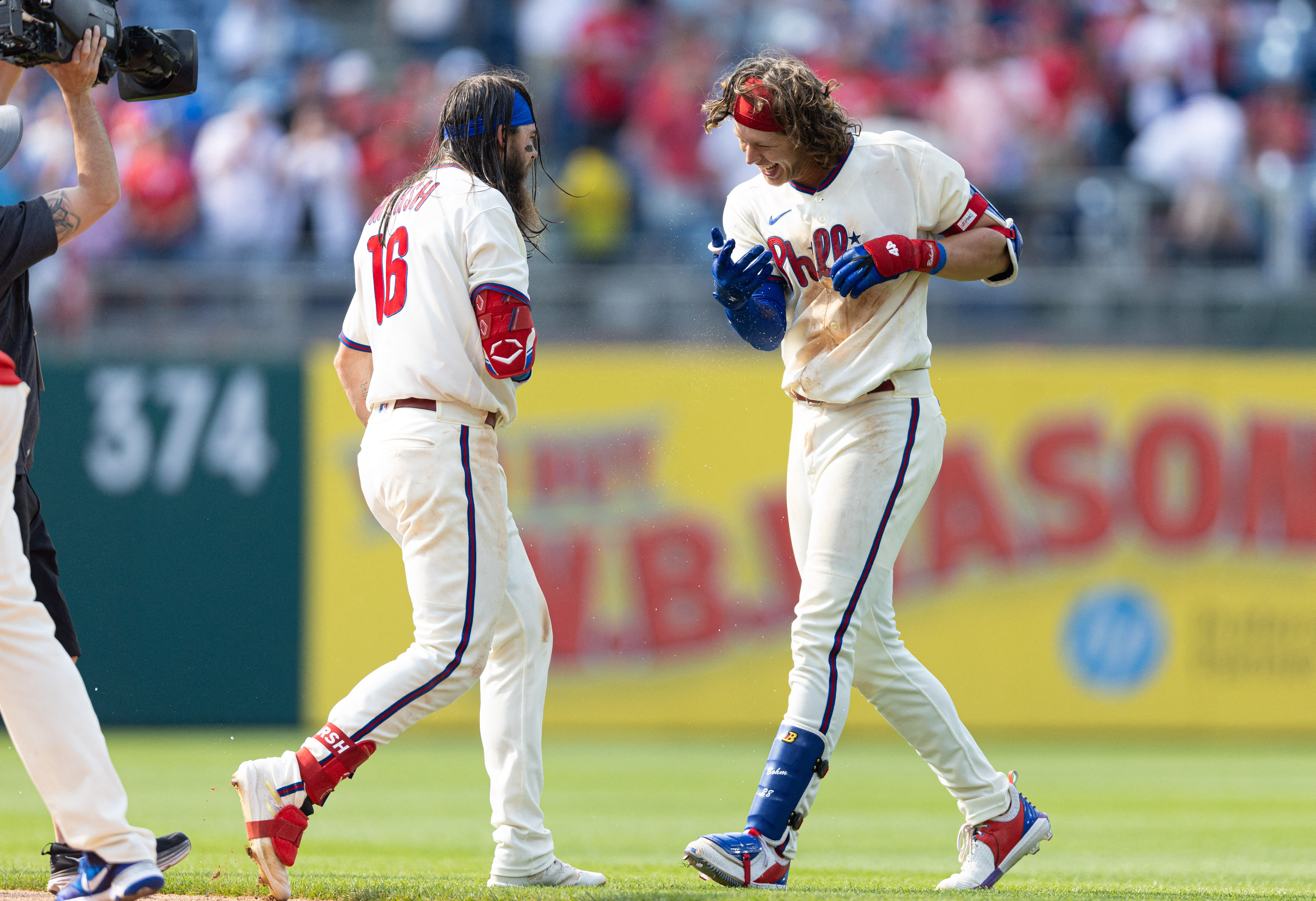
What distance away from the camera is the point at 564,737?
11500 mm

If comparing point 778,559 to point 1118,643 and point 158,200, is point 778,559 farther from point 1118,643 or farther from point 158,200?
point 158,200

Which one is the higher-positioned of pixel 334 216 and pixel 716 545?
pixel 334 216

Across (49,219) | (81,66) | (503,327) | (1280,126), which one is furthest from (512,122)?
(1280,126)

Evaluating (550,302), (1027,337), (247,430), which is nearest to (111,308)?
(247,430)

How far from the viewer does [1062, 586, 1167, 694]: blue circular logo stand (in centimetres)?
1157

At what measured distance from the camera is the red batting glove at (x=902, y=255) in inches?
188

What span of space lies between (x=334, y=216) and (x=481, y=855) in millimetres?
7042

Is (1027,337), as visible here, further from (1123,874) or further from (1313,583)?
(1123,874)

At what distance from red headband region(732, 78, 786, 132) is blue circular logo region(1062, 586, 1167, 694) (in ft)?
25.0

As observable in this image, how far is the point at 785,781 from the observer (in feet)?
15.7

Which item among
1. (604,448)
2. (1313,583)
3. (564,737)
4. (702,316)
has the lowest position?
(564,737)

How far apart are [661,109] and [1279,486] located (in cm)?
567

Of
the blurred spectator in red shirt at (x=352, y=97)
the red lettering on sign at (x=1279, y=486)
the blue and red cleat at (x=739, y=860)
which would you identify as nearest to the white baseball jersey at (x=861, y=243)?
the blue and red cleat at (x=739, y=860)

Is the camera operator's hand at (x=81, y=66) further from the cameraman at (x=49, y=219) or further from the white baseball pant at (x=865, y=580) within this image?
the white baseball pant at (x=865, y=580)
